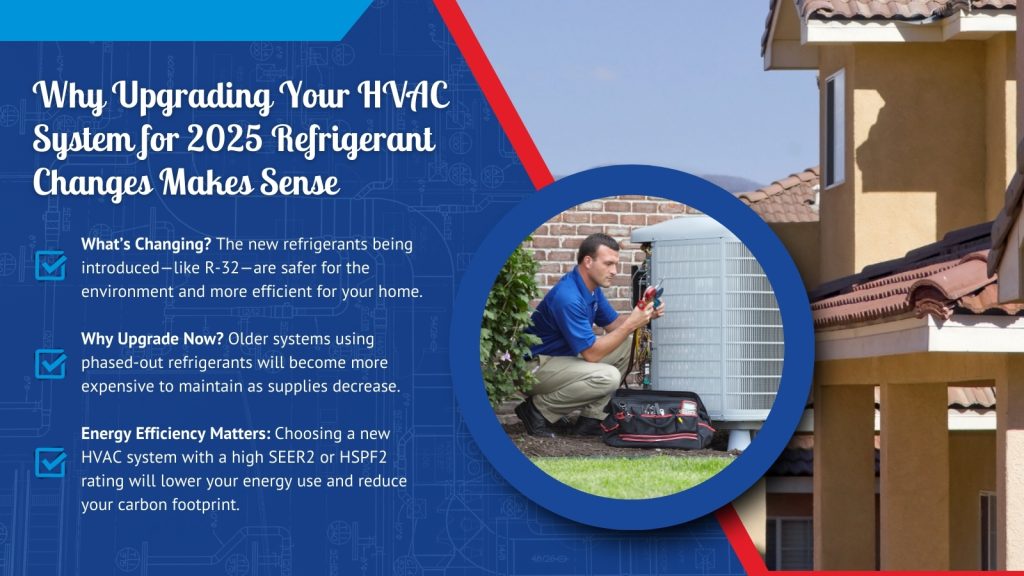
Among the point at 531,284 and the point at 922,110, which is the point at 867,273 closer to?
the point at 922,110

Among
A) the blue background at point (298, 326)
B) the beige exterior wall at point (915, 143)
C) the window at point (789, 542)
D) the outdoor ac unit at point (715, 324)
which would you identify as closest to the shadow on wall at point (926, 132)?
the beige exterior wall at point (915, 143)

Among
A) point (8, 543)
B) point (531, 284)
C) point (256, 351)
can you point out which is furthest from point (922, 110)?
point (8, 543)

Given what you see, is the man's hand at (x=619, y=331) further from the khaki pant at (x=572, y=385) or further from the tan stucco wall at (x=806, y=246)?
the tan stucco wall at (x=806, y=246)

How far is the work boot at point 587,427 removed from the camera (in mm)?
8078

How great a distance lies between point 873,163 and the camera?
11.3 metres

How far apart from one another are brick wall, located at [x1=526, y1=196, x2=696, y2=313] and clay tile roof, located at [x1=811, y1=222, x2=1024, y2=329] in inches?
42.5

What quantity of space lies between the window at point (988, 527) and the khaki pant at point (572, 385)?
7.06 metres

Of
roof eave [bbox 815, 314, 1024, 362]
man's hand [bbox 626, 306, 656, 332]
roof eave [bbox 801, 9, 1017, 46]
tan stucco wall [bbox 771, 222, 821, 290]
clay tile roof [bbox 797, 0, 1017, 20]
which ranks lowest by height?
roof eave [bbox 815, 314, 1024, 362]

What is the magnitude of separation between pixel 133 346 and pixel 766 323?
3.21 metres

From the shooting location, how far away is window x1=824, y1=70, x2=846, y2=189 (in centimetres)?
1180

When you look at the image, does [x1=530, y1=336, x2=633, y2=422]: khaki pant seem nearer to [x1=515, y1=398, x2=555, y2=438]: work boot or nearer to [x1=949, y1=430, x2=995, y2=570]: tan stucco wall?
[x1=515, y1=398, x2=555, y2=438]: work boot

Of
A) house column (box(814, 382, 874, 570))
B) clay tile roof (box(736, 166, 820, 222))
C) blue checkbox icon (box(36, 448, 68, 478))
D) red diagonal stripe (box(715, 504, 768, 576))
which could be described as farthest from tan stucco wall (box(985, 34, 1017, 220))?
clay tile roof (box(736, 166, 820, 222))

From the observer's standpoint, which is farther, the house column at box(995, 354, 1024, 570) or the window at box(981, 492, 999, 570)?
the window at box(981, 492, 999, 570)

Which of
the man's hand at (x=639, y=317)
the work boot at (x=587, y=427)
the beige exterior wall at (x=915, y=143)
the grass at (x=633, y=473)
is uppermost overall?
the beige exterior wall at (x=915, y=143)
